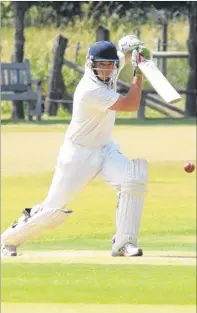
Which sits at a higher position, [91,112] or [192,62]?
[91,112]

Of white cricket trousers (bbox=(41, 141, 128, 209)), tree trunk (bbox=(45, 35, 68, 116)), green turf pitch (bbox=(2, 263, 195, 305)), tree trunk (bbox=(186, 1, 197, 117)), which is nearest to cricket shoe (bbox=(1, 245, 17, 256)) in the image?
green turf pitch (bbox=(2, 263, 195, 305))

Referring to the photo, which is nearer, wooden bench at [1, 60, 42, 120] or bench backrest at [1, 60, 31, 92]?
wooden bench at [1, 60, 42, 120]

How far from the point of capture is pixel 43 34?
1474 inches

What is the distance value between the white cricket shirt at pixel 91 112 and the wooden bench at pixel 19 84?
1976 centimetres

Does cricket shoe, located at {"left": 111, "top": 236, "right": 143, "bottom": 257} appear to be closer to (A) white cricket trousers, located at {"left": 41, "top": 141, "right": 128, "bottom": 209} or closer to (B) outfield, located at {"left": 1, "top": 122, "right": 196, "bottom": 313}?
(B) outfield, located at {"left": 1, "top": 122, "right": 196, "bottom": 313}

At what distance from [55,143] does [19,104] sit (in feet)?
27.2

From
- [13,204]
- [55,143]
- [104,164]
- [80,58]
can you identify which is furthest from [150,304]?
[80,58]

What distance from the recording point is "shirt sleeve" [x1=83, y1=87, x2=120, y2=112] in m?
8.27

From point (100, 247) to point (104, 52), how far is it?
9.84 feet

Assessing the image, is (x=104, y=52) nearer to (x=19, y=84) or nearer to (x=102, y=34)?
(x=19, y=84)

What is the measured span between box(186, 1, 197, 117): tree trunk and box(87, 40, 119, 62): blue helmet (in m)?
23.2

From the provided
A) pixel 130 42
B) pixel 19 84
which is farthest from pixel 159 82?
pixel 19 84

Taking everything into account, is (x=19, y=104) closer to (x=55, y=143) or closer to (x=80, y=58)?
(x=80, y=58)

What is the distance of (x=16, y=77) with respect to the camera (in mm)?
29031
